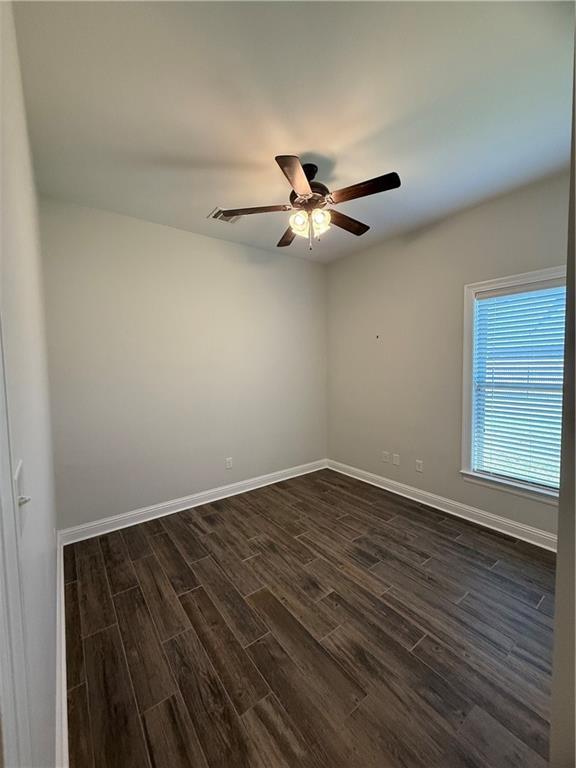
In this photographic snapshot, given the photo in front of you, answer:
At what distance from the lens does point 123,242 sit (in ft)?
8.70

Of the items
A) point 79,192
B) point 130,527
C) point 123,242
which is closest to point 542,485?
point 130,527

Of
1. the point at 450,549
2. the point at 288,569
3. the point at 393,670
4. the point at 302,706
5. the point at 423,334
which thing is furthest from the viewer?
the point at 423,334

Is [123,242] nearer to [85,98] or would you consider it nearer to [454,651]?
[85,98]

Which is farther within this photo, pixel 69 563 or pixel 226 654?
pixel 69 563

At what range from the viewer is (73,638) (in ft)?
5.21

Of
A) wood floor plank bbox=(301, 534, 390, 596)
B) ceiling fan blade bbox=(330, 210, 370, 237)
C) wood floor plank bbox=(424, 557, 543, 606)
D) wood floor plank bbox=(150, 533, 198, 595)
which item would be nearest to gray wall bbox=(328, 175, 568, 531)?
wood floor plank bbox=(424, 557, 543, 606)

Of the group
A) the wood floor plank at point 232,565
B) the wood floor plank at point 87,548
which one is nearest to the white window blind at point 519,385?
the wood floor plank at point 232,565

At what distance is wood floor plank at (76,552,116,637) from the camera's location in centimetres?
168

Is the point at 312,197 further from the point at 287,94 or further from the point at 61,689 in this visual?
the point at 61,689

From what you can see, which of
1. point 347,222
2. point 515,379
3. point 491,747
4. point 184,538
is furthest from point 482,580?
point 347,222

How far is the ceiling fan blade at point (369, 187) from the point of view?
5.25ft

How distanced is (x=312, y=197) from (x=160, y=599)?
8.83ft

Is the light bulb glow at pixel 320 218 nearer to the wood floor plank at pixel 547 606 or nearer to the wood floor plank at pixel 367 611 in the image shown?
the wood floor plank at pixel 367 611

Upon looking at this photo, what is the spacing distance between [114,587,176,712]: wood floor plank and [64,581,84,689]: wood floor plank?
0.19 meters
